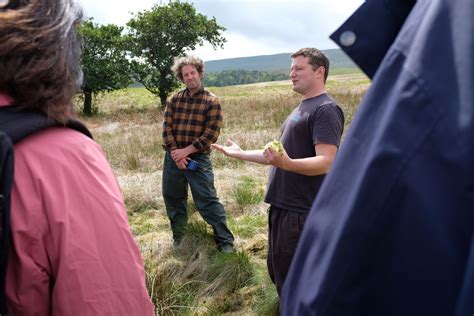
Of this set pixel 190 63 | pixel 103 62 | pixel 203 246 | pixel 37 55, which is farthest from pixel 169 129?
pixel 103 62

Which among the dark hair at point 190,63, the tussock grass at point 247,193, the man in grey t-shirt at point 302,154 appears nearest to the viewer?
the man in grey t-shirt at point 302,154

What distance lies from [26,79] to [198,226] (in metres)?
3.99

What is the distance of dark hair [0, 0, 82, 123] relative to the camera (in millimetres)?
1141

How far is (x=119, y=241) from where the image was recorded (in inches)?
47.4

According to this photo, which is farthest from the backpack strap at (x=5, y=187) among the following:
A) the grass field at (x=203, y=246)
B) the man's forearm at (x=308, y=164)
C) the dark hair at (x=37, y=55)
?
the man's forearm at (x=308, y=164)

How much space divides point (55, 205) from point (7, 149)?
185mm

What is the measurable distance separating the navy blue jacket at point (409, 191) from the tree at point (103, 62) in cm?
2701

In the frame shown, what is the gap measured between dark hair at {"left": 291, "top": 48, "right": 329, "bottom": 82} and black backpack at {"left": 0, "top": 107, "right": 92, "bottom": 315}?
7.64ft

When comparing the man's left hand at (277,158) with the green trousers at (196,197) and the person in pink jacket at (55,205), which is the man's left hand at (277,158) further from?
the green trousers at (196,197)

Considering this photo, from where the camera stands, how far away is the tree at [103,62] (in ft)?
87.9

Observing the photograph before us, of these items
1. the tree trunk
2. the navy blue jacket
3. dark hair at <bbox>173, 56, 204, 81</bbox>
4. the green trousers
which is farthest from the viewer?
the tree trunk

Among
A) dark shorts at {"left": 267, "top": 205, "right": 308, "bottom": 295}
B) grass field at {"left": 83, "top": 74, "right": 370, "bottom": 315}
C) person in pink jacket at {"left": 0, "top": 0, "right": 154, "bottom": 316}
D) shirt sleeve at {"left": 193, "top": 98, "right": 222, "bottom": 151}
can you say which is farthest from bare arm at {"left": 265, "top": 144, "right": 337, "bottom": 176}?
shirt sleeve at {"left": 193, "top": 98, "right": 222, "bottom": 151}

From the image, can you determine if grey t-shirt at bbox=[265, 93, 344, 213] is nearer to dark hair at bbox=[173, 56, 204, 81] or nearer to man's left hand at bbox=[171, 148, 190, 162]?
man's left hand at bbox=[171, 148, 190, 162]

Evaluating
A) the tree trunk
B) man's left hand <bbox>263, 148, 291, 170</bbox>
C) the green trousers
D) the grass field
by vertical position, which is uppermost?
man's left hand <bbox>263, 148, 291, 170</bbox>
